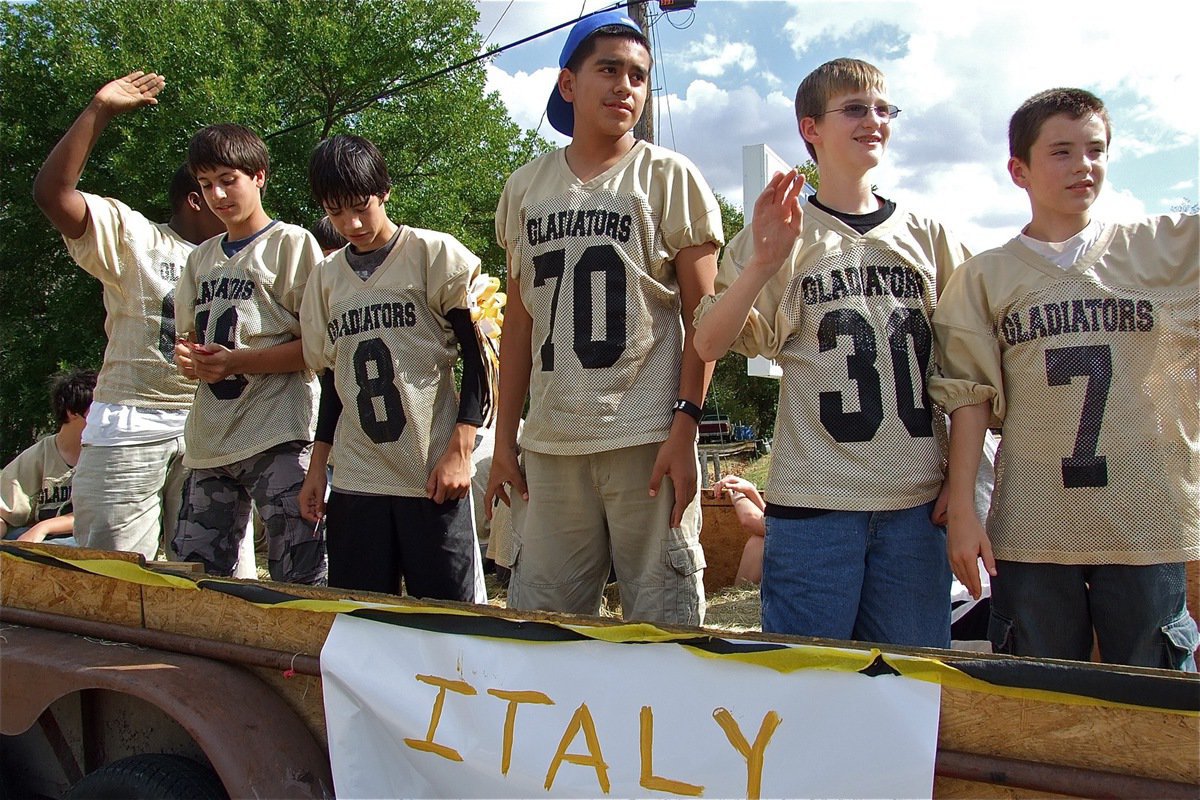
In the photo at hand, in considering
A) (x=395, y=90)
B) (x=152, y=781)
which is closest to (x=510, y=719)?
(x=152, y=781)

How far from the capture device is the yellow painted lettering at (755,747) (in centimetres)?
143

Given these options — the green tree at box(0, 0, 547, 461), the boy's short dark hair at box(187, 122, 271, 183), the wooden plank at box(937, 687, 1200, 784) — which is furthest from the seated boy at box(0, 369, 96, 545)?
the green tree at box(0, 0, 547, 461)

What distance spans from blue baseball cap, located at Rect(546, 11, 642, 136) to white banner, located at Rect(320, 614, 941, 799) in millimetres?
1604

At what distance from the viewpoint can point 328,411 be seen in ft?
10.1

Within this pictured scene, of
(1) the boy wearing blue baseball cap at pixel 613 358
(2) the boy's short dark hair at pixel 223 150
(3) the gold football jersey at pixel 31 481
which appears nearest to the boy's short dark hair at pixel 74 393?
(3) the gold football jersey at pixel 31 481

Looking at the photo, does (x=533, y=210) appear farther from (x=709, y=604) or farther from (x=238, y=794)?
(x=709, y=604)

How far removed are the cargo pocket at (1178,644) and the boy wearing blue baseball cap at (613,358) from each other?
3.42 feet

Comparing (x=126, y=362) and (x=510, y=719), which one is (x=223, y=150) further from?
(x=510, y=719)

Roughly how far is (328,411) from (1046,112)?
2.28 metres

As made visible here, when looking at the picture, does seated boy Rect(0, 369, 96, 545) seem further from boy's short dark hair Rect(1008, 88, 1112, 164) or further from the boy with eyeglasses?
boy's short dark hair Rect(1008, 88, 1112, 164)

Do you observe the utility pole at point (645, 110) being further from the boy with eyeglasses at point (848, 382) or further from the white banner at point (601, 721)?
the white banner at point (601, 721)

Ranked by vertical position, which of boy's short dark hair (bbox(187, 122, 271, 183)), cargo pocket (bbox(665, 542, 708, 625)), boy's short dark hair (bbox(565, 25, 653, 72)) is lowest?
cargo pocket (bbox(665, 542, 708, 625))

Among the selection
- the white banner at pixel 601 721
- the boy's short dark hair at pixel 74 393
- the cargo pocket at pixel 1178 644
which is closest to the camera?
the white banner at pixel 601 721

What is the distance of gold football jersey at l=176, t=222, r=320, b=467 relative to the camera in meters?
3.12
